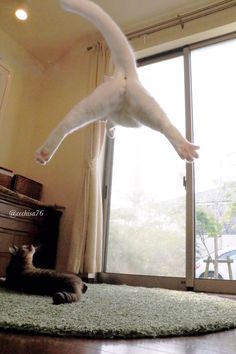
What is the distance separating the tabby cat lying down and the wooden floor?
0.42 meters

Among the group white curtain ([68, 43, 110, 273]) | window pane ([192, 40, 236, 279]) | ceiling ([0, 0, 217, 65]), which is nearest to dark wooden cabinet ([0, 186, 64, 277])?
white curtain ([68, 43, 110, 273])

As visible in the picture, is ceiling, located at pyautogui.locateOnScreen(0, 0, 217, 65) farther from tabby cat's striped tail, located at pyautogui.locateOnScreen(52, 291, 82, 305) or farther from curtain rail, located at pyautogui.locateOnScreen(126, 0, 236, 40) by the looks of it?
tabby cat's striped tail, located at pyautogui.locateOnScreen(52, 291, 82, 305)

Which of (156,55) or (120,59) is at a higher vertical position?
(156,55)

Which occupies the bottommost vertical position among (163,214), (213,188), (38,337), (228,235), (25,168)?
(38,337)

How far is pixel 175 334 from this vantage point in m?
0.76

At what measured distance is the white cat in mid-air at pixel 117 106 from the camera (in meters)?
0.73

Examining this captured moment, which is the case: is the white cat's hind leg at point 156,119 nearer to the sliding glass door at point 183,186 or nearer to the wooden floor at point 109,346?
the wooden floor at point 109,346

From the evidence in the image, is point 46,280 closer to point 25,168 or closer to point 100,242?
point 100,242

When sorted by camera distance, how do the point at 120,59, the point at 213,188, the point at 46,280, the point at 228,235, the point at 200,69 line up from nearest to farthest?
1. the point at 120,59
2. the point at 46,280
3. the point at 228,235
4. the point at 213,188
5. the point at 200,69

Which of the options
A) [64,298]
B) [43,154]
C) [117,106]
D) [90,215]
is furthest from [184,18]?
[64,298]

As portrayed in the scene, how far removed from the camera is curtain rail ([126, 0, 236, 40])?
2502mm

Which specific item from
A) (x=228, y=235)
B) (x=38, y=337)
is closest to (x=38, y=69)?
(x=228, y=235)

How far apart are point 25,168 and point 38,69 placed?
1197 mm

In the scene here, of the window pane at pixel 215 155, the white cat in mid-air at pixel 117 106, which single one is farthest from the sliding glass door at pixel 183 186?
the white cat in mid-air at pixel 117 106
